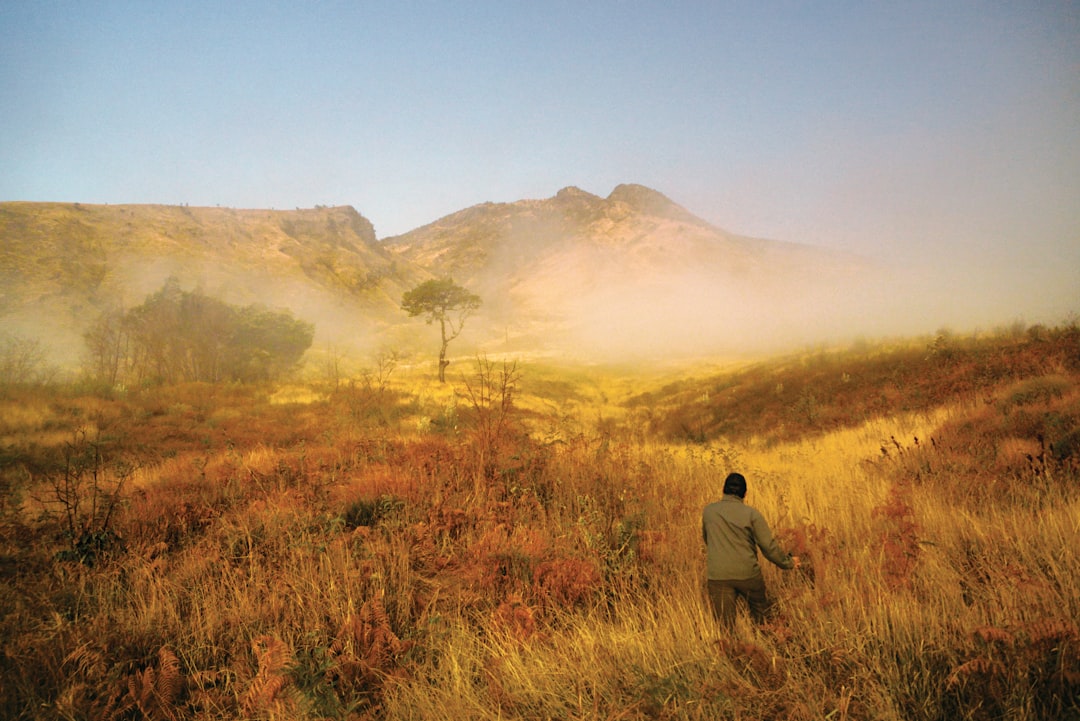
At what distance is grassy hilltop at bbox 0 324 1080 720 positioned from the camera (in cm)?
263

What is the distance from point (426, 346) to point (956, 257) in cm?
8769

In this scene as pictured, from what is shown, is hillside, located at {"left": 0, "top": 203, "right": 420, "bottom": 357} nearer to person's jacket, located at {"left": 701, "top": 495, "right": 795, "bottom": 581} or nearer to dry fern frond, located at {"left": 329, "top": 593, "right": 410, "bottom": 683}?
dry fern frond, located at {"left": 329, "top": 593, "right": 410, "bottom": 683}

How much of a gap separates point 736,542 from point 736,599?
46 centimetres

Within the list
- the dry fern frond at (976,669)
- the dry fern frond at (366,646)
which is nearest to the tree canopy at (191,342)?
the dry fern frond at (366,646)

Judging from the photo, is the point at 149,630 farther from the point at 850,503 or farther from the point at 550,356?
the point at 550,356

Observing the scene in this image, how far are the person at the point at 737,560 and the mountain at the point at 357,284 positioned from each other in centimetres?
Answer: 4780

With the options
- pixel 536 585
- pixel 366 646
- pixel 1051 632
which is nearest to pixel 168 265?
pixel 366 646

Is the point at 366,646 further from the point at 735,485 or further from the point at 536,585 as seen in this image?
the point at 735,485

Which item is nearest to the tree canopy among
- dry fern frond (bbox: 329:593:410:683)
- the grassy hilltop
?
the grassy hilltop

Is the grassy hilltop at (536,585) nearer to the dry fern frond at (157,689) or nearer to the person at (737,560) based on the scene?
the dry fern frond at (157,689)

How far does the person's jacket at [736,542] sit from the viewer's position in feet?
12.6

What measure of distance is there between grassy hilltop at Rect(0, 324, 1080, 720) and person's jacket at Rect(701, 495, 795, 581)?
1.03 ft

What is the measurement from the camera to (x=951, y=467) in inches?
281

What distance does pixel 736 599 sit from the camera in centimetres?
392
